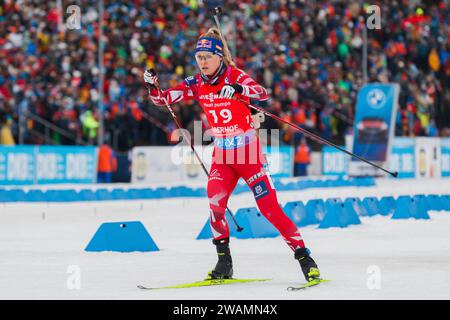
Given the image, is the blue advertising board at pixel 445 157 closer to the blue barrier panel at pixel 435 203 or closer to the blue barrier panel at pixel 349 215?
the blue barrier panel at pixel 435 203

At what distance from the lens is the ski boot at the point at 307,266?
9688 millimetres

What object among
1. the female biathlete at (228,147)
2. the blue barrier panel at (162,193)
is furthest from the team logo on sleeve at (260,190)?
the blue barrier panel at (162,193)

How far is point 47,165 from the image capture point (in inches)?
1248

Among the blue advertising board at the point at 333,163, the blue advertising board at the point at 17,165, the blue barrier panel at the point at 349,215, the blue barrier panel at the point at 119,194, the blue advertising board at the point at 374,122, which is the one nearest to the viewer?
the blue barrier panel at the point at 349,215

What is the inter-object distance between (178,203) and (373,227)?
26.3ft

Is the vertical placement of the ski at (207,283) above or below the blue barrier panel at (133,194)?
below

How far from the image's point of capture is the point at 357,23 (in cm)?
4256

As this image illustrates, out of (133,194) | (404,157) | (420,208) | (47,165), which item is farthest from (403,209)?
(404,157)

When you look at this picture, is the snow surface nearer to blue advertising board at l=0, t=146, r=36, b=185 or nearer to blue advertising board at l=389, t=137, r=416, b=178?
blue advertising board at l=0, t=146, r=36, b=185

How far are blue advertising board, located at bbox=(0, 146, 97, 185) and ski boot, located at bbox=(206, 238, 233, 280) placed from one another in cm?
2072

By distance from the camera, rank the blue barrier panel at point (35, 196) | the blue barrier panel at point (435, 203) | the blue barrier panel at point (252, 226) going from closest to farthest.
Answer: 1. the blue barrier panel at point (252, 226)
2. the blue barrier panel at point (435, 203)
3. the blue barrier panel at point (35, 196)

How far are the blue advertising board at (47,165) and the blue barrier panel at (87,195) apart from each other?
549 centimetres

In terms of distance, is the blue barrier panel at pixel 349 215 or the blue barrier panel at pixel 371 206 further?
A: the blue barrier panel at pixel 371 206

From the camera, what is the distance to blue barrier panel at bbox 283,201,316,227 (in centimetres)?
1745
